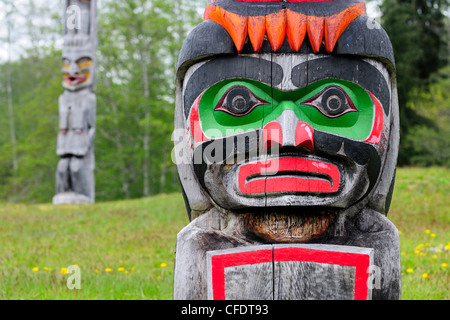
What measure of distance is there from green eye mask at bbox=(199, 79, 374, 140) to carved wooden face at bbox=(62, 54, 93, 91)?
9144 mm

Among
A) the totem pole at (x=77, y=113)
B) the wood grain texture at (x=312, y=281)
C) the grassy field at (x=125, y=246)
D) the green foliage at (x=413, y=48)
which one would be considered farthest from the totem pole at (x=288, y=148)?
the green foliage at (x=413, y=48)

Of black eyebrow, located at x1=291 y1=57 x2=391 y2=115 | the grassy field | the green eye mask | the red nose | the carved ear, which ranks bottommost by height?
the grassy field

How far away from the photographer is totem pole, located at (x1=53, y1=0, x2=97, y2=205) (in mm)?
10328

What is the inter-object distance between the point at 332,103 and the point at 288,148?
0.34 meters

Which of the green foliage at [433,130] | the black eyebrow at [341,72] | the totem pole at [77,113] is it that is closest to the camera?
the black eyebrow at [341,72]

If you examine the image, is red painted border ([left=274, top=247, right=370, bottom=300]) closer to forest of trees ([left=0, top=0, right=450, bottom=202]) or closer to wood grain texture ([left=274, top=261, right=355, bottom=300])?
wood grain texture ([left=274, top=261, right=355, bottom=300])

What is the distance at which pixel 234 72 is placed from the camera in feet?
7.33

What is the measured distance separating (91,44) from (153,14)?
305 inches

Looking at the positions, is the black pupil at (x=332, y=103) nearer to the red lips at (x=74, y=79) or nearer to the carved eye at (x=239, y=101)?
the carved eye at (x=239, y=101)

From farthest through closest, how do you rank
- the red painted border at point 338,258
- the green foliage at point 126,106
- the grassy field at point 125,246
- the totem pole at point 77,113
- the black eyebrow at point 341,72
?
the green foliage at point 126,106, the totem pole at point 77,113, the grassy field at point 125,246, the black eyebrow at point 341,72, the red painted border at point 338,258

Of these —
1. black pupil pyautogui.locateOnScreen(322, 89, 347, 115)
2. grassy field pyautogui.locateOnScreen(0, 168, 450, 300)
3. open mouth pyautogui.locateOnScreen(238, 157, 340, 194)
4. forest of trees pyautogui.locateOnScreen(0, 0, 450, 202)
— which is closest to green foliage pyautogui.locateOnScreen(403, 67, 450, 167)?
forest of trees pyautogui.locateOnScreen(0, 0, 450, 202)

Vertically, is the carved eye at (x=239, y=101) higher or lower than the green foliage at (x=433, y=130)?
lower

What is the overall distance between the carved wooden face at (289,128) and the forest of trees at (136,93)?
13122 mm

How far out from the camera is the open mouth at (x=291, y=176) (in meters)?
2.13
